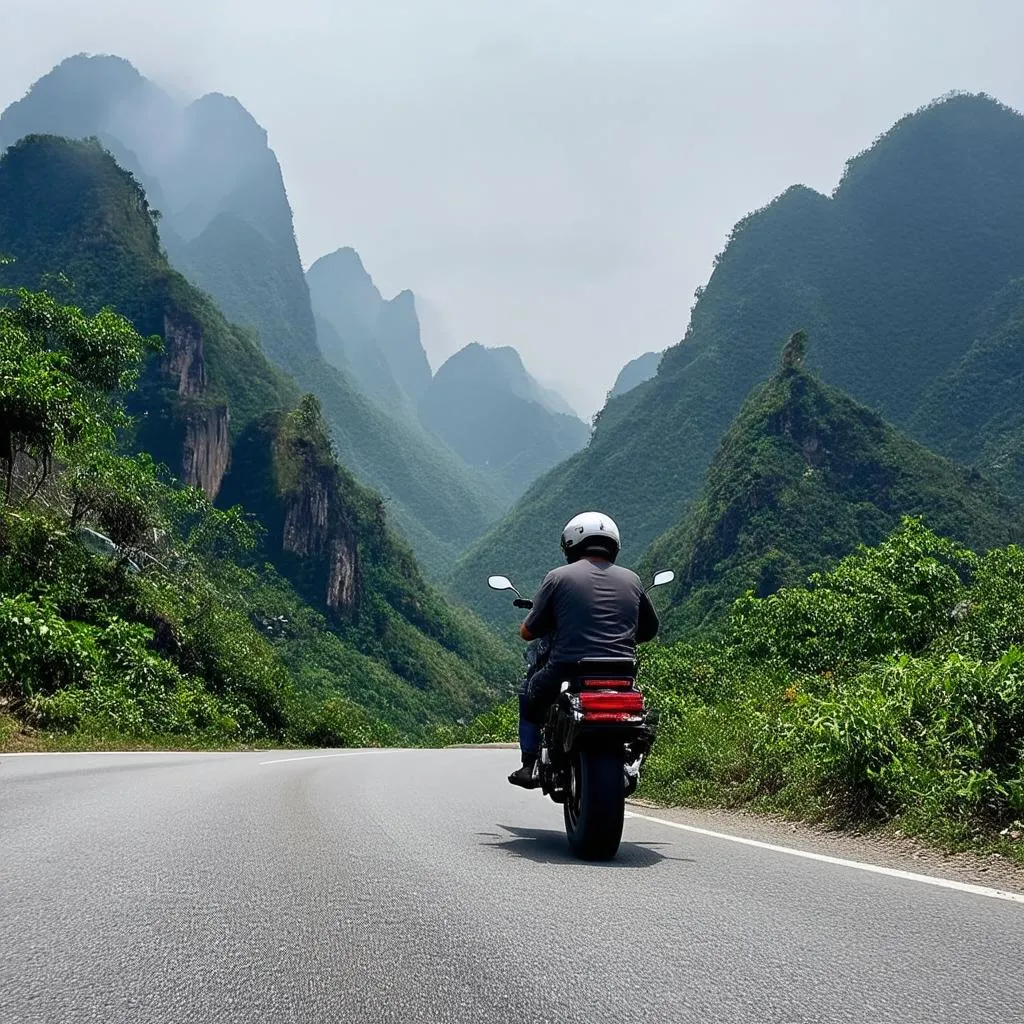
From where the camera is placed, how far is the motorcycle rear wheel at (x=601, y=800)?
14.8ft

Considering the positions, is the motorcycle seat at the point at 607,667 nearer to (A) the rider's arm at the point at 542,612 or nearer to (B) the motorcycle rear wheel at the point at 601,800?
(A) the rider's arm at the point at 542,612

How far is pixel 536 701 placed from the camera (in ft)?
17.2

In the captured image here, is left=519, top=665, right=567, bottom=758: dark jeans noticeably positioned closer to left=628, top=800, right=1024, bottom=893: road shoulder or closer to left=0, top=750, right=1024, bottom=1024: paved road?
left=0, top=750, right=1024, bottom=1024: paved road

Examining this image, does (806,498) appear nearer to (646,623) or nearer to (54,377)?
(54,377)

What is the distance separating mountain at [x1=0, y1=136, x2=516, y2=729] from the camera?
265ft

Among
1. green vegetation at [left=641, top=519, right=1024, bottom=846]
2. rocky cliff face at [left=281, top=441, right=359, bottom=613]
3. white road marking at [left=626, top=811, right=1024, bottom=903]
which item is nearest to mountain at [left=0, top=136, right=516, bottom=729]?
rocky cliff face at [left=281, top=441, right=359, bottom=613]

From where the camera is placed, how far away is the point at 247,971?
2.45 m

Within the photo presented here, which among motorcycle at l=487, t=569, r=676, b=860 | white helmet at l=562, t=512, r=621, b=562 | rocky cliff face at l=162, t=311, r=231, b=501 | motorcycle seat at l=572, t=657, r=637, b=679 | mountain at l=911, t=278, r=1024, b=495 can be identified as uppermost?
mountain at l=911, t=278, r=1024, b=495

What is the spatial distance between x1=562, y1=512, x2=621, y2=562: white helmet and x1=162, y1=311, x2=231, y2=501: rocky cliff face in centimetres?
7700

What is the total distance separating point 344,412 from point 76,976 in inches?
7567

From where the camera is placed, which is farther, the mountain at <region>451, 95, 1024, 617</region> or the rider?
the mountain at <region>451, 95, 1024, 617</region>

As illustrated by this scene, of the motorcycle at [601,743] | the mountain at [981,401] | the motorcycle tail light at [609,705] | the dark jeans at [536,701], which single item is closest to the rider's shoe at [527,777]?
the dark jeans at [536,701]

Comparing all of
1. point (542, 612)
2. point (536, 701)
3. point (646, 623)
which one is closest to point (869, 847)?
point (646, 623)

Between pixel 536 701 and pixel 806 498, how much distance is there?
3322 inches
